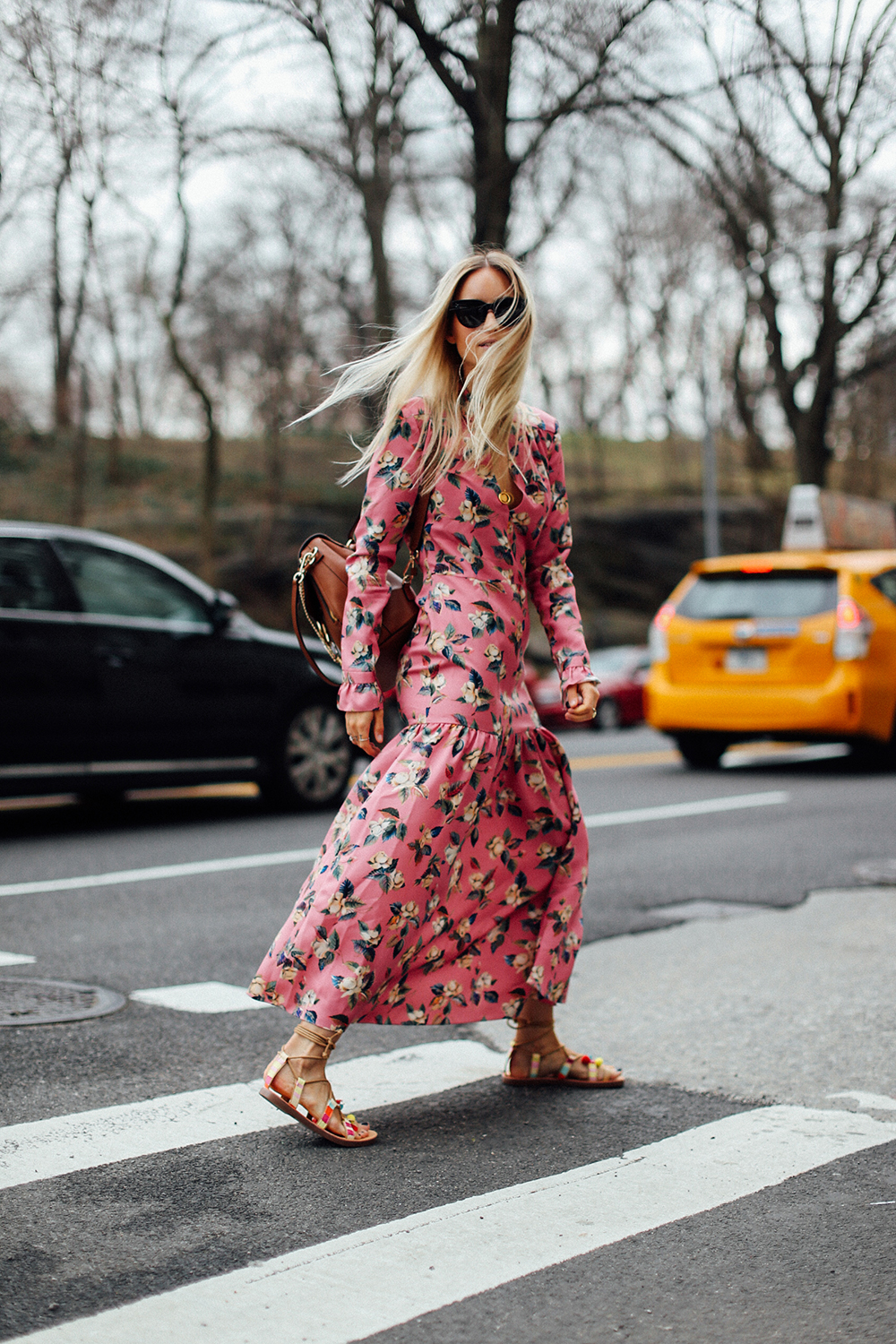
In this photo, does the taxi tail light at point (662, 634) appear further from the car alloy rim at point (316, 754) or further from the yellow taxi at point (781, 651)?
the car alloy rim at point (316, 754)

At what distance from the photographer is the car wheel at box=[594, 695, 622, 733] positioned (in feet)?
80.6

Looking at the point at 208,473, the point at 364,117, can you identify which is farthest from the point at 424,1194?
the point at 208,473

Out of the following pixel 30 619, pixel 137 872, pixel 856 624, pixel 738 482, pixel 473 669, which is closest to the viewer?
pixel 473 669

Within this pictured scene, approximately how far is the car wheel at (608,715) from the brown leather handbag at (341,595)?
2094 centimetres

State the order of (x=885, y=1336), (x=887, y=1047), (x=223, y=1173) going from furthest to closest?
(x=887, y=1047), (x=223, y=1173), (x=885, y=1336)

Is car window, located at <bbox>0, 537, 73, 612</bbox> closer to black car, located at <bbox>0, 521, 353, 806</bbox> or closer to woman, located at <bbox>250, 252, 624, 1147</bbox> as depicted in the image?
black car, located at <bbox>0, 521, 353, 806</bbox>

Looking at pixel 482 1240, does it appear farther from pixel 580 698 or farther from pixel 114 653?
pixel 114 653

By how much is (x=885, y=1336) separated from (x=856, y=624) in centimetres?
898

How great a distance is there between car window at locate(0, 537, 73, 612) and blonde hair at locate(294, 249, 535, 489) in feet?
15.1

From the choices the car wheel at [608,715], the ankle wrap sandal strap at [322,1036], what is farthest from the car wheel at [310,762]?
the car wheel at [608,715]

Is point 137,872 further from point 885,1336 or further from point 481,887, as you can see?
point 885,1336

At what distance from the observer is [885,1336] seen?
239cm

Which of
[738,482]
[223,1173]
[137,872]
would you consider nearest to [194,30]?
[137,872]

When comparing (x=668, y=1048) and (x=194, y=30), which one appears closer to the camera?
(x=668, y=1048)
